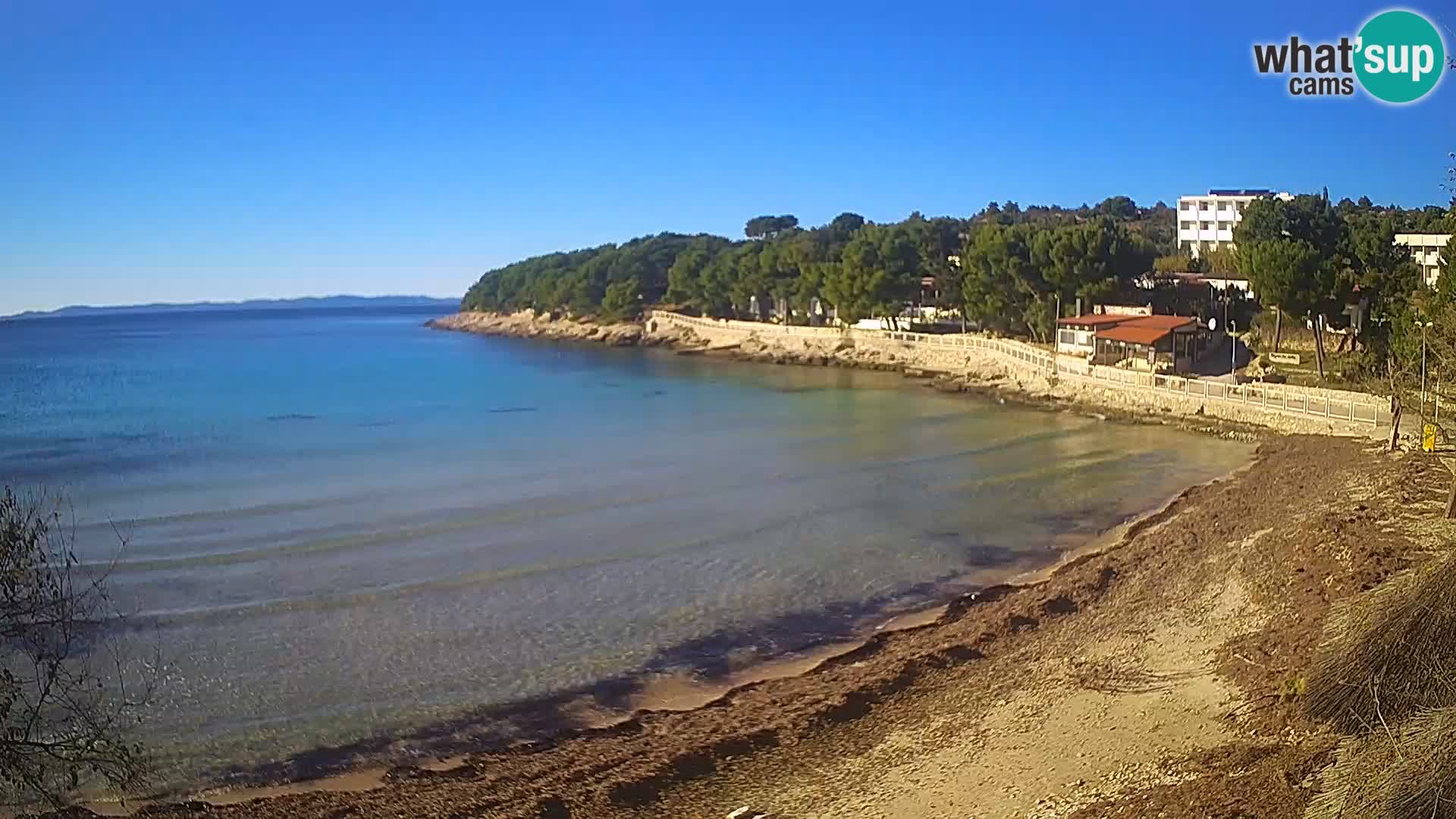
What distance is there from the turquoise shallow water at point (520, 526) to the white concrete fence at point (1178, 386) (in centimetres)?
258

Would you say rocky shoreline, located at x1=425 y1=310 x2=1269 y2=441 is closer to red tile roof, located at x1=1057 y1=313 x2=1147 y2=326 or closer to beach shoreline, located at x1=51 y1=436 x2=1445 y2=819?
red tile roof, located at x1=1057 y1=313 x2=1147 y2=326

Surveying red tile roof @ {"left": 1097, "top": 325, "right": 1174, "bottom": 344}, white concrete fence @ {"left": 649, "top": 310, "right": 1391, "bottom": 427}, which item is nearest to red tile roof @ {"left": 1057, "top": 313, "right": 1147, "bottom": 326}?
red tile roof @ {"left": 1097, "top": 325, "right": 1174, "bottom": 344}

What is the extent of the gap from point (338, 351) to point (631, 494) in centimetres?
8330

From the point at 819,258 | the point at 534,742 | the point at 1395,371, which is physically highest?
the point at 819,258

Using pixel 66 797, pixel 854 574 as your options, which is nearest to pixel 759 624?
pixel 854 574

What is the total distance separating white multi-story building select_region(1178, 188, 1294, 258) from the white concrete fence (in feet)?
167

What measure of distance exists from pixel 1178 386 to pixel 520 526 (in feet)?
81.7

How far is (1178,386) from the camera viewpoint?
123ft

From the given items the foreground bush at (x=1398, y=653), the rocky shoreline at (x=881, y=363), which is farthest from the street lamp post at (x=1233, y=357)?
the foreground bush at (x=1398, y=653)

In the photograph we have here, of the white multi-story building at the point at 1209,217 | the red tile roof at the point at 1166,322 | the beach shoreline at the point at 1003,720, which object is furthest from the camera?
the white multi-story building at the point at 1209,217

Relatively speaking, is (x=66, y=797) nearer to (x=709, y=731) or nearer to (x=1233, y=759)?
(x=709, y=731)

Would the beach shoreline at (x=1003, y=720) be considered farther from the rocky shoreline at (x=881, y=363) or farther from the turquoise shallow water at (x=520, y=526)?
the rocky shoreline at (x=881, y=363)

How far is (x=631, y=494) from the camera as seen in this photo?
27.1m

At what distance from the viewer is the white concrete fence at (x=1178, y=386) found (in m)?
30.6
